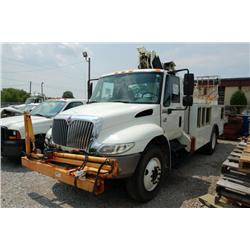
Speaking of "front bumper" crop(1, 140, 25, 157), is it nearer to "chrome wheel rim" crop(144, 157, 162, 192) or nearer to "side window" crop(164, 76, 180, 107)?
"chrome wheel rim" crop(144, 157, 162, 192)

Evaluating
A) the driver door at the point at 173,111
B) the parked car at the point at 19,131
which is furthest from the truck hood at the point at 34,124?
the driver door at the point at 173,111

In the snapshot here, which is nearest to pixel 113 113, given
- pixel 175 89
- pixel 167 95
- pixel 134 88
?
pixel 134 88

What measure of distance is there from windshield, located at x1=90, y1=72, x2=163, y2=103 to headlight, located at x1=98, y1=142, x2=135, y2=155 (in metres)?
1.24

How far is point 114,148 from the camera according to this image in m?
2.91

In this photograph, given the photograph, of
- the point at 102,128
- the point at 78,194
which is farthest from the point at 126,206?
the point at 102,128

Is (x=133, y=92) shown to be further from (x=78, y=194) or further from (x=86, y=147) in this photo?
(x=78, y=194)

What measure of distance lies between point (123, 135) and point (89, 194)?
4.70 ft

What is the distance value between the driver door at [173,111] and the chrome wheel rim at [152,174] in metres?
0.86

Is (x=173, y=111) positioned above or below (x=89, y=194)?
above

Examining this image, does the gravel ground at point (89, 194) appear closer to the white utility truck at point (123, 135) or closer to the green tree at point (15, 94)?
the white utility truck at point (123, 135)

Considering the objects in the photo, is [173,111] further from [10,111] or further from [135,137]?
[10,111]

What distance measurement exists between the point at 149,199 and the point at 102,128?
4.65ft

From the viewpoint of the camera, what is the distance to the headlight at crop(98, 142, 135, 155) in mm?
2902

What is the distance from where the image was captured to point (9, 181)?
165 inches
